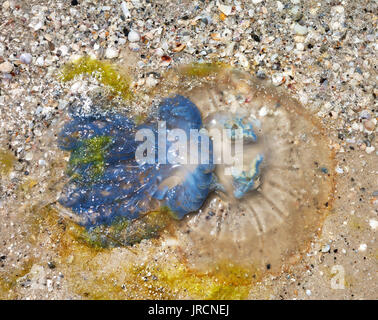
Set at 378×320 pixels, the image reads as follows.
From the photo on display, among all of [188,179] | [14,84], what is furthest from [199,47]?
[14,84]

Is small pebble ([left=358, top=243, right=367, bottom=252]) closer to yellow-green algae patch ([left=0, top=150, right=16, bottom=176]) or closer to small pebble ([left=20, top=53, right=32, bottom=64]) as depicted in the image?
yellow-green algae patch ([left=0, top=150, right=16, bottom=176])

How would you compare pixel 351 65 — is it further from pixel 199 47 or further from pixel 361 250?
pixel 361 250

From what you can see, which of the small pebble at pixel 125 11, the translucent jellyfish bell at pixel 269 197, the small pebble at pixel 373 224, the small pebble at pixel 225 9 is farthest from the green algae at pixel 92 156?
the small pebble at pixel 373 224

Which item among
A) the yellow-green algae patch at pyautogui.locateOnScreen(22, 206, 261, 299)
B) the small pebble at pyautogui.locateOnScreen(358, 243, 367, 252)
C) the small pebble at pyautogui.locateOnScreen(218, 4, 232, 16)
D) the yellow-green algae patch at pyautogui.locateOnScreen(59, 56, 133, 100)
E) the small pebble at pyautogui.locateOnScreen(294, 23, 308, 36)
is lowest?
the yellow-green algae patch at pyautogui.locateOnScreen(22, 206, 261, 299)

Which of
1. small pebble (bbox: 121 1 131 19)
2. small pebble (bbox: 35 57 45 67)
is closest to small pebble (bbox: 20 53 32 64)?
small pebble (bbox: 35 57 45 67)

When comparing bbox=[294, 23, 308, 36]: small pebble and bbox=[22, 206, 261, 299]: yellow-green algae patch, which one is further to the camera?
bbox=[294, 23, 308, 36]: small pebble
